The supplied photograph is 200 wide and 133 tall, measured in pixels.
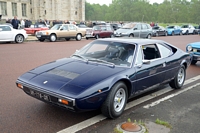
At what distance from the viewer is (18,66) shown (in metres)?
8.41

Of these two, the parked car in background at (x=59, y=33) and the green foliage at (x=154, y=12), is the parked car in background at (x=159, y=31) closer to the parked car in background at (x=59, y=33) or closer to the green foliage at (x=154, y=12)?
the parked car in background at (x=59, y=33)

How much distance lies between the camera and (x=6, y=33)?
1627 centimetres

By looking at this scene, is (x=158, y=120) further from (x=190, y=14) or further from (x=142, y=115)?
(x=190, y=14)

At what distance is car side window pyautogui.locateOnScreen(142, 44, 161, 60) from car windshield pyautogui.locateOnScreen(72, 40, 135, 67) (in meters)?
0.42

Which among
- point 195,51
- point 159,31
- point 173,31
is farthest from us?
point 173,31

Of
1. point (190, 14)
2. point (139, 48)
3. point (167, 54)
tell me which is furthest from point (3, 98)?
point (190, 14)

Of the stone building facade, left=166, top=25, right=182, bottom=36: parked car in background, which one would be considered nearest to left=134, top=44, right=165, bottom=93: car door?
left=166, top=25, right=182, bottom=36: parked car in background

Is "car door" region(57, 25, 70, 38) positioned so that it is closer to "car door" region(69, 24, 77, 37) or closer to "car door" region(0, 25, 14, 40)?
"car door" region(69, 24, 77, 37)

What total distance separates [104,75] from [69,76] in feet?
2.06

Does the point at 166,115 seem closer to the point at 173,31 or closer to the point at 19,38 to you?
the point at 19,38

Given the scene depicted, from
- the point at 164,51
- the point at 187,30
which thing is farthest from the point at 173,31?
the point at 164,51

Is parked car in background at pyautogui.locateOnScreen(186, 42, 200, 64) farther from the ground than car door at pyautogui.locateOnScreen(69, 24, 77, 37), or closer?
closer

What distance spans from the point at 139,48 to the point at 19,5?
60611mm

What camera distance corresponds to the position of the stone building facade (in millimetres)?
56625
